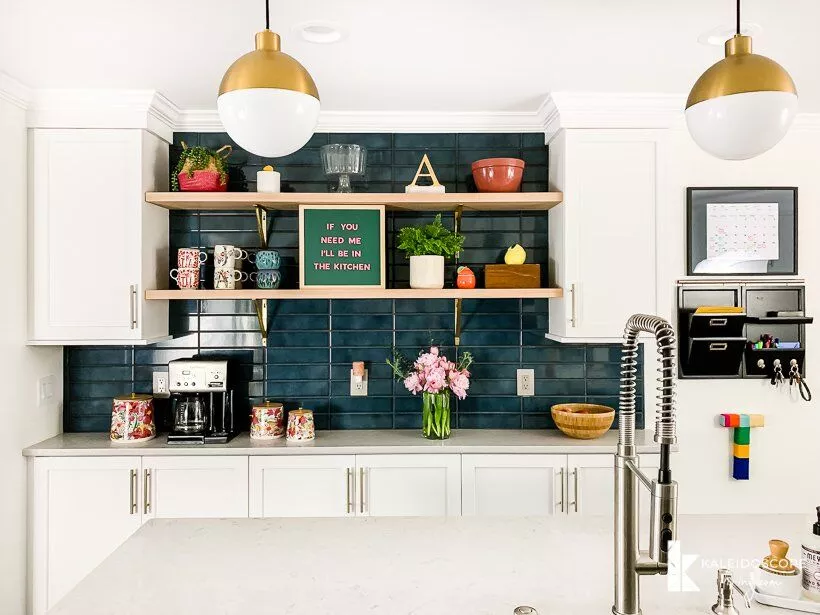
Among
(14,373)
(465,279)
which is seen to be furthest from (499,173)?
(14,373)

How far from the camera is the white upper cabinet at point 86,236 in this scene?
9.39 feet

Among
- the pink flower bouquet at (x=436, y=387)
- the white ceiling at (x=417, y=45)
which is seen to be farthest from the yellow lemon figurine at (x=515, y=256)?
the white ceiling at (x=417, y=45)

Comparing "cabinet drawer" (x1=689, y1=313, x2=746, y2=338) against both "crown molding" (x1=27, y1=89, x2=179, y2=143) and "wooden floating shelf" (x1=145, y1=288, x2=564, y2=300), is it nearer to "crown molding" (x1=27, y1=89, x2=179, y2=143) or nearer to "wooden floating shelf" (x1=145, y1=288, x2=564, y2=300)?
"wooden floating shelf" (x1=145, y1=288, x2=564, y2=300)

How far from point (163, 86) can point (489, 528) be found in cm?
221

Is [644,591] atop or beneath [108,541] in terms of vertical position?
atop

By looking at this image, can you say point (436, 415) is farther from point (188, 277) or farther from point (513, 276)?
point (188, 277)

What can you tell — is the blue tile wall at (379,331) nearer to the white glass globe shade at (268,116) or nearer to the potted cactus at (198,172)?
the potted cactus at (198,172)

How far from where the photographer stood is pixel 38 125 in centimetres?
284

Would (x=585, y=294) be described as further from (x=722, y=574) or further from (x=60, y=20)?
(x=60, y=20)

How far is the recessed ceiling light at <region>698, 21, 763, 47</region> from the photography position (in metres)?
2.10

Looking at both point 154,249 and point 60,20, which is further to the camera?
point 154,249

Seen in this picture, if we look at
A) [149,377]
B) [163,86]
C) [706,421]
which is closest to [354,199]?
[163,86]

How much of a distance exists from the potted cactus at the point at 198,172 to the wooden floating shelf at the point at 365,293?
475mm

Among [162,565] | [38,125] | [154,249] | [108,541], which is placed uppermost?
[38,125]
